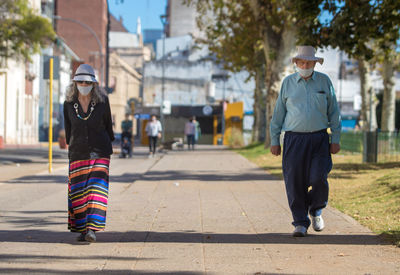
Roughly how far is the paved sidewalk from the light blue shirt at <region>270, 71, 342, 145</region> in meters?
1.06

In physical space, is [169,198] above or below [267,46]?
below

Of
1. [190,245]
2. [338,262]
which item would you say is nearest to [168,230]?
[190,245]

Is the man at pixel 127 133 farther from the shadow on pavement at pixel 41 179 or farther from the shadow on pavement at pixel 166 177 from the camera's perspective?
the shadow on pavement at pixel 41 179

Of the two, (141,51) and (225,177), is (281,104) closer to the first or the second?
(225,177)

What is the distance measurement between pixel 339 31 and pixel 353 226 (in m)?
8.39

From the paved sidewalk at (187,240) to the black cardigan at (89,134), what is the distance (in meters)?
0.83

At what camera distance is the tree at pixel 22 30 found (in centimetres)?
2394

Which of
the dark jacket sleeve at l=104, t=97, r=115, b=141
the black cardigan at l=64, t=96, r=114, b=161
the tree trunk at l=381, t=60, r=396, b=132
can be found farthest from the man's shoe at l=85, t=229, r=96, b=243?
the tree trunk at l=381, t=60, r=396, b=132

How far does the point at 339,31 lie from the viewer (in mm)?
15078

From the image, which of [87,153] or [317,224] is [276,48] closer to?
[317,224]

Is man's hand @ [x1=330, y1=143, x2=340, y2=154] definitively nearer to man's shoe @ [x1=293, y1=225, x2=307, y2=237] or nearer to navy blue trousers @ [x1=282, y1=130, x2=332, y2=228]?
navy blue trousers @ [x1=282, y1=130, x2=332, y2=228]

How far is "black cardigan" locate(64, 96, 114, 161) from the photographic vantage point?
6.59 meters

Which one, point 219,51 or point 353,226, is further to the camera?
point 219,51

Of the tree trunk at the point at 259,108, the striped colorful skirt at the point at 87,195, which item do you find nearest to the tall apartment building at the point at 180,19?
the tree trunk at the point at 259,108
